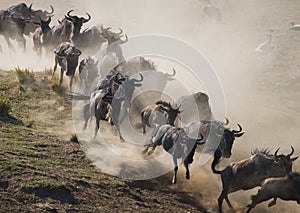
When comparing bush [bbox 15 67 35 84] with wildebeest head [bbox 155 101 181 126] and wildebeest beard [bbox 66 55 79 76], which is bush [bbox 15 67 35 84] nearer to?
wildebeest beard [bbox 66 55 79 76]

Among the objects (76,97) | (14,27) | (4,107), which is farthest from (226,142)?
(14,27)

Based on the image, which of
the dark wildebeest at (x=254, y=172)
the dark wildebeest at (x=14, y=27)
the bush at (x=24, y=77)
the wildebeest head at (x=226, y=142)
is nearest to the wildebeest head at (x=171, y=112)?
the wildebeest head at (x=226, y=142)

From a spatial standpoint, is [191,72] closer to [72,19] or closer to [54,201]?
[72,19]

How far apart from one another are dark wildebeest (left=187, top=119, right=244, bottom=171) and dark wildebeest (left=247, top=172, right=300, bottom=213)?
1.99 m

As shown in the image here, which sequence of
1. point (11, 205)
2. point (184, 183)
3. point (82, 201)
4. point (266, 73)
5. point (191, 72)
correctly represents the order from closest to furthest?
1. point (11, 205)
2. point (82, 201)
3. point (184, 183)
4. point (191, 72)
5. point (266, 73)

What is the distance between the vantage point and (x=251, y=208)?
11750mm

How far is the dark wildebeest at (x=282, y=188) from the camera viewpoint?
1112cm

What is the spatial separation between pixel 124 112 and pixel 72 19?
6.33m

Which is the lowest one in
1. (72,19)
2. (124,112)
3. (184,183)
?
(184,183)

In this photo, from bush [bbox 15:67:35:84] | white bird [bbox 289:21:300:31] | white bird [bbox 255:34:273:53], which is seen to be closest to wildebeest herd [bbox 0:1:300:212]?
bush [bbox 15:67:35:84]

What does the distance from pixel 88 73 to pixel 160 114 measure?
14.5ft

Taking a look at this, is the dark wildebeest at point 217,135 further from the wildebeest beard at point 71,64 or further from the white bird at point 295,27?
the white bird at point 295,27

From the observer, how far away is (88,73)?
1797 centimetres

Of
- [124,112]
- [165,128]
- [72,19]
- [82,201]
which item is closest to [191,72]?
[72,19]
